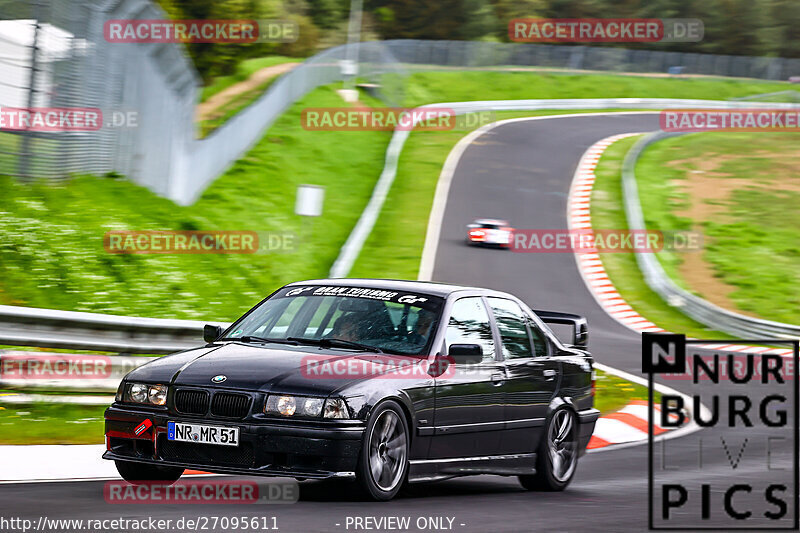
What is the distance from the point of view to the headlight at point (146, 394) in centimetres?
739

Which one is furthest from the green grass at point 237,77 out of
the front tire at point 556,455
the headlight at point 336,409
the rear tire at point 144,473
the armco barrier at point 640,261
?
the headlight at point 336,409

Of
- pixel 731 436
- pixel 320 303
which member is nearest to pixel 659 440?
pixel 731 436

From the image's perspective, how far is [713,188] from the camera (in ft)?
128

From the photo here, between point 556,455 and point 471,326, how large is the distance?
1.41 m

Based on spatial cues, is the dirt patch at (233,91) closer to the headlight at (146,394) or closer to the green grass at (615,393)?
the green grass at (615,393)

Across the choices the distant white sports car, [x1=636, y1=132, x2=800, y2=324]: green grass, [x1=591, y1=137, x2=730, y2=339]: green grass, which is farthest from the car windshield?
the distant white sports car

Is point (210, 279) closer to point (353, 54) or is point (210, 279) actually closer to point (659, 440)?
point (659, 440)

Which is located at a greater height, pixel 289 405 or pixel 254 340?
pixel 254 340

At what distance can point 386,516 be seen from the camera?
6.81 m

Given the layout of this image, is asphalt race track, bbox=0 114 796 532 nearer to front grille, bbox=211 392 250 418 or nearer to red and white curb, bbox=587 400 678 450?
red and white curb, bbox=587 400 678 450

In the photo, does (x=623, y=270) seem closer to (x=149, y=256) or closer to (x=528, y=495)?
(x=149, y=256)

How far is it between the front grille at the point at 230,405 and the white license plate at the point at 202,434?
95 mm

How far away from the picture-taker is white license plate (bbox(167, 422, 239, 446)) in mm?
7121

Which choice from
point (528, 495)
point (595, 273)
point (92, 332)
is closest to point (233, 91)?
point (595, 273)
